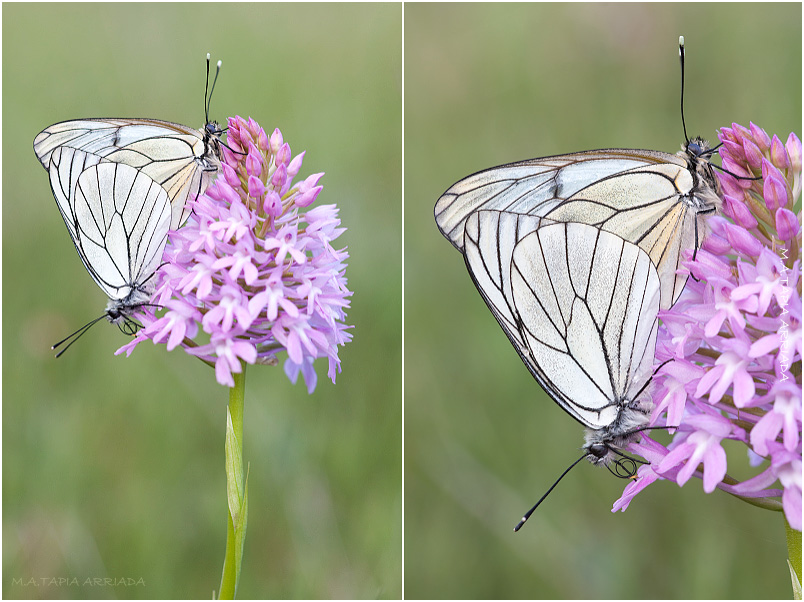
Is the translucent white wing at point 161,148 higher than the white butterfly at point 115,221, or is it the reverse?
the translucent white wing at point 161,148

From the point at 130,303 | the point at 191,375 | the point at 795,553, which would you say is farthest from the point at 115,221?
the point at 795,553

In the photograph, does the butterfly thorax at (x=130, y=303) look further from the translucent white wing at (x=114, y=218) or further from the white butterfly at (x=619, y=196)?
the white butterfly at (x=619, y=196)

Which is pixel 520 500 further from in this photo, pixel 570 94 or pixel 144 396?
pixel 570 94

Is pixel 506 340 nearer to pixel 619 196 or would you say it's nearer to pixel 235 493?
pixel 619 196

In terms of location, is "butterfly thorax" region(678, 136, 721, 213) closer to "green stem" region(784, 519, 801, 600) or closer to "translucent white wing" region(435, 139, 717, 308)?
"translucent white wing" region(435, 139, 717, 308)

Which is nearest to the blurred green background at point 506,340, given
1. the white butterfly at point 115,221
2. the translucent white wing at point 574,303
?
the translucent white wing at point 574,303
